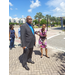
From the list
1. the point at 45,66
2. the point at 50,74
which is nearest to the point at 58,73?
the point at 50,74

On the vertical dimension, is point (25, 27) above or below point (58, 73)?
above

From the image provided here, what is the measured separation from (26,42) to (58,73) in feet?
5.38

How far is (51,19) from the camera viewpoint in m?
71.8
